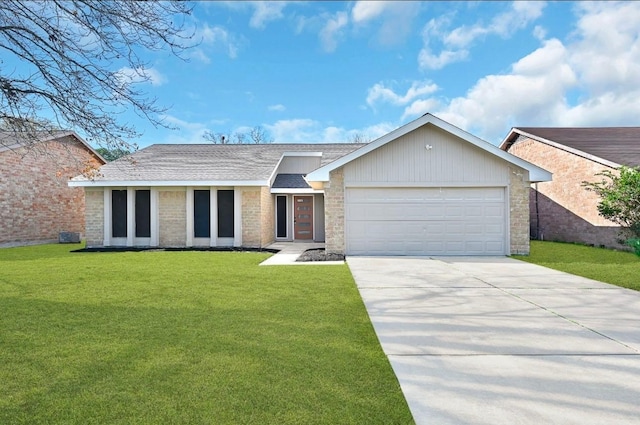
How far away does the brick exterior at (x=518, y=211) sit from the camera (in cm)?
1167

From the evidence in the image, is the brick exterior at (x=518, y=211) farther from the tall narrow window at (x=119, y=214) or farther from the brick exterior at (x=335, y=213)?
the tall narrow window at (x=119, y=214)

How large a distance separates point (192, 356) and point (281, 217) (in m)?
13.7

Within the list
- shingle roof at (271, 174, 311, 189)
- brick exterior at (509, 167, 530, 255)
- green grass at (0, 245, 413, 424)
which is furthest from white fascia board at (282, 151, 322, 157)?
green grass at (0, 245, 413, 424)

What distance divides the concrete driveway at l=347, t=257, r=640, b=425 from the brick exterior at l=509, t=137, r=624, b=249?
27.7ft

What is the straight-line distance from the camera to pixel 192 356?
362cm

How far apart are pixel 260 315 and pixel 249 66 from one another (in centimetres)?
1714

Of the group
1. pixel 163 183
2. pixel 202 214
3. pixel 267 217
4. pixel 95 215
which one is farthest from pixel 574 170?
pixel 95 215

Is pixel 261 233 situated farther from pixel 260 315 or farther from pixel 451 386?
pixel 451 386

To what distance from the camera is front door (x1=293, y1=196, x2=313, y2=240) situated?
56.2ft

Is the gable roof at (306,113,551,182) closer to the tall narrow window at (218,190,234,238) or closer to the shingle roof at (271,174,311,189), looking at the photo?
the tall narrow window at (218,190,234,238)

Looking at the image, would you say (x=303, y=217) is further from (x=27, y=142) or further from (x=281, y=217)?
(x=27, y=142)

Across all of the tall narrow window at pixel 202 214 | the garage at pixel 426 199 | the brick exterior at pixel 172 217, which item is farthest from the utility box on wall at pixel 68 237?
the garage at pixel 426 199

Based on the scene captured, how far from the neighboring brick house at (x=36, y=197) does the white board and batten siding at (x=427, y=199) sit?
10.7m

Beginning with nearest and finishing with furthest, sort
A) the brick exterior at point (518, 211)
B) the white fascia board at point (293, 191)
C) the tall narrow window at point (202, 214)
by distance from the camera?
the brick exterior at point (518, 211), the tall narrow window at point (202, 214), the white fascia board at point (293, 191)
